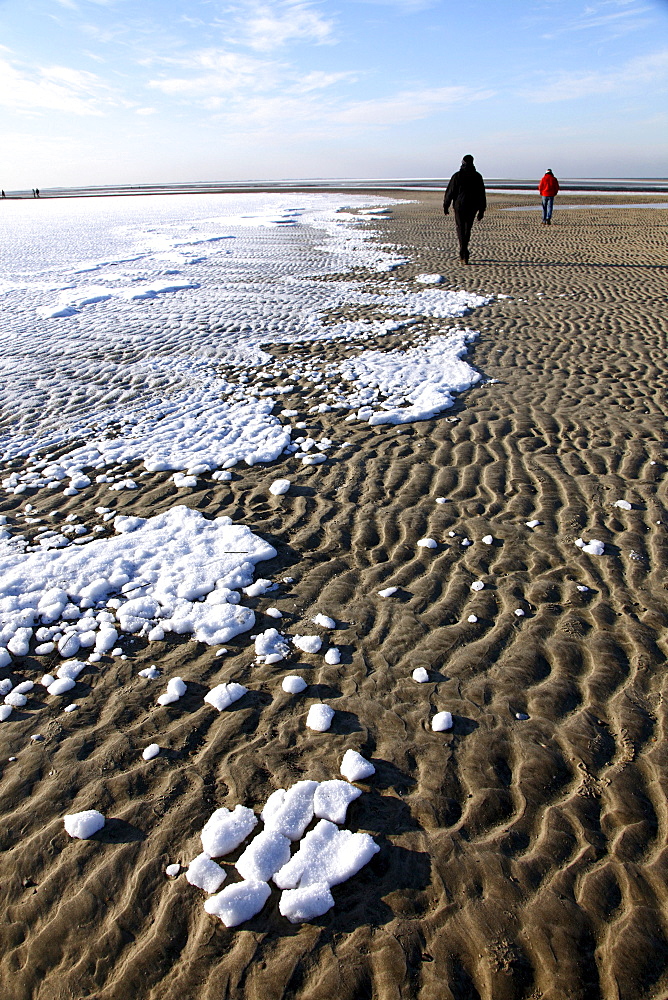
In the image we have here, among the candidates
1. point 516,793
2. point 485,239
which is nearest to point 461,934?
point 516,793

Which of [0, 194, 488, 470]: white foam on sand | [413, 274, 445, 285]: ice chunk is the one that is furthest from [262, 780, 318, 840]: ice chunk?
[413, 274, 445, 285]: ice chunk

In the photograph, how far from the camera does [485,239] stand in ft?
66.7

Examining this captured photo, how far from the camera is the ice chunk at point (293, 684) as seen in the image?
328 cm

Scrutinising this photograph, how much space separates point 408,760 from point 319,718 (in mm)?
520

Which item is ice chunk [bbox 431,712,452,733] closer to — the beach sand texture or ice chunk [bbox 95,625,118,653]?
the beach sand texture

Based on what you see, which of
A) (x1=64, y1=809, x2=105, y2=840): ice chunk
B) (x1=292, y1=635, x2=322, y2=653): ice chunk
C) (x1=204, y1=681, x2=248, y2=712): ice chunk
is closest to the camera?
(x1=64, y1=809, x2=105, y2=840): ice chunk

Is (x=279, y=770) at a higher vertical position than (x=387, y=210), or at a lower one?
lower

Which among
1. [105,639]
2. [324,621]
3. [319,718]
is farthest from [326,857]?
[105,639]

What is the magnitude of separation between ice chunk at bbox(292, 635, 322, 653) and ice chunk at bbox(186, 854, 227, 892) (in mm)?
1330

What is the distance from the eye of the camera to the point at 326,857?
7.97 ft

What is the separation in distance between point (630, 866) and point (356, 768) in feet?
4.02

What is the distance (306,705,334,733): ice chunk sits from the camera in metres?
3.04

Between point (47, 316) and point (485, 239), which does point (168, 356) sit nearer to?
point (47, 316)

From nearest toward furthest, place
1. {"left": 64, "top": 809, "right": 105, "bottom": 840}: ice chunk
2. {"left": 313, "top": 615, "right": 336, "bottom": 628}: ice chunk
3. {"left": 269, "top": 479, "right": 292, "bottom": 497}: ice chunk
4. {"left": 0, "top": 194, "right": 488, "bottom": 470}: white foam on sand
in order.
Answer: {"left": 64, "top": 809, "right": 105, "bottom": 840}: ice chunk → {"left": 313, "top": 615, "right": 336, "bottom": 628}: ice chunk → {"left": 269, "top": 479, "right": 292, "bottom": 497}: ice chunk → {"left": 0, "top": 194, "right": 488, "bottom": 470}: white foam on sand
